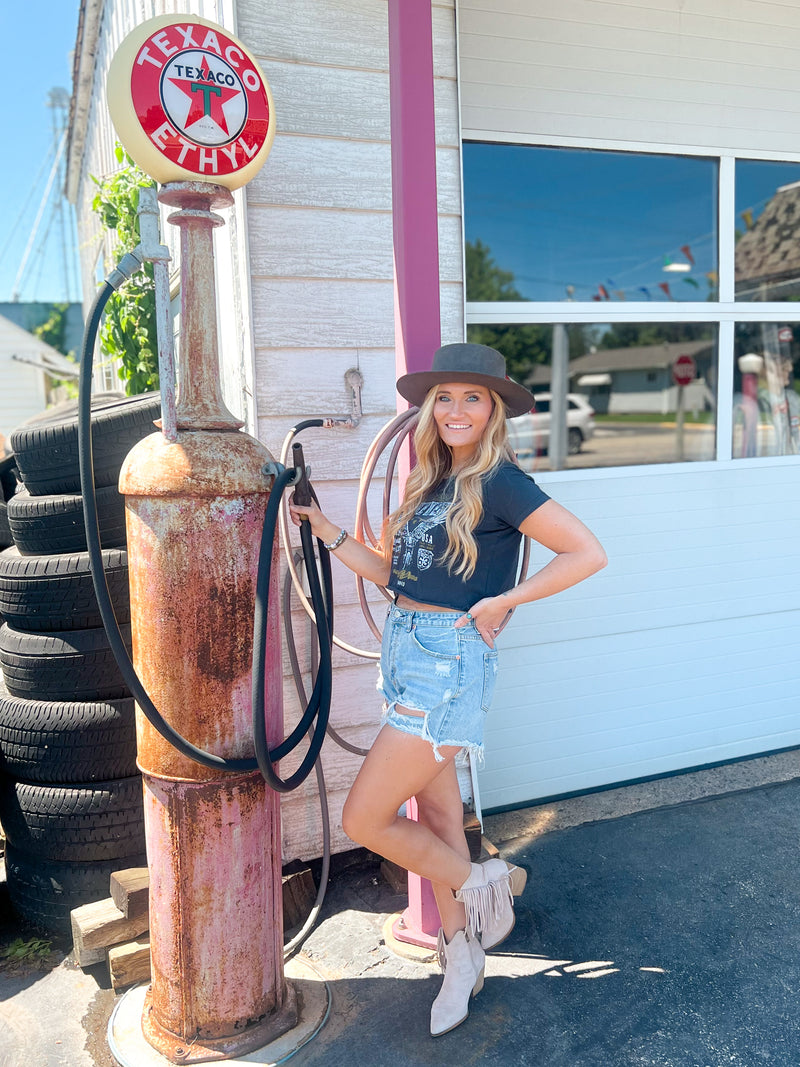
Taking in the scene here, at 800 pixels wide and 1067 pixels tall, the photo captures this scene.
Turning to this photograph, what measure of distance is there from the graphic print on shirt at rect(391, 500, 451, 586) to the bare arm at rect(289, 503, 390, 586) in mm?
117

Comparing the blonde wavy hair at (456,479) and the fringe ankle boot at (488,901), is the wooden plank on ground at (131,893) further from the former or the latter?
the blonde wavy hair at (456,479)

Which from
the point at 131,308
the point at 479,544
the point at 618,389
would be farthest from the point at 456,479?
the point at 618,389

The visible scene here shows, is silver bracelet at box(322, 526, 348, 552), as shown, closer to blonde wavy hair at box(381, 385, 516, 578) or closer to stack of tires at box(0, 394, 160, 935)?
blonde wavy hair at box(381, 385, 516, 578)

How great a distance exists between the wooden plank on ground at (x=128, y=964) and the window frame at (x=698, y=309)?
219 cm

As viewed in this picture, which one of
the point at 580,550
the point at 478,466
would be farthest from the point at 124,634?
the point at 580,550

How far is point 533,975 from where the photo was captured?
240 centimetres

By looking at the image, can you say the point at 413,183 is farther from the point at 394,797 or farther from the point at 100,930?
the point at 100,930

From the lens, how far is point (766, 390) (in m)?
4.16

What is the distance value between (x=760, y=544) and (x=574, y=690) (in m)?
1.12

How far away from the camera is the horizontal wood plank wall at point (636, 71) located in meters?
3.15

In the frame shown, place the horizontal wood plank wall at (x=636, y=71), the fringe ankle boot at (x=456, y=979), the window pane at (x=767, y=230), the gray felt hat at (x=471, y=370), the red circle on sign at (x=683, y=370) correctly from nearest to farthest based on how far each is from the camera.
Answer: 1. the gray felt hat at (x=471, y=370)
2. the fringe ankle boot at (x=456, y=979)
3. the horizontal wood plank wall at (x=636, y=71)
4. the window pane at (x=767, y=230)
5. the red circle on sign at (x=683, y=370)

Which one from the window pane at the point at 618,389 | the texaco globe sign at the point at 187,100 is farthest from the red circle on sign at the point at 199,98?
the window pane at the point at 618,389

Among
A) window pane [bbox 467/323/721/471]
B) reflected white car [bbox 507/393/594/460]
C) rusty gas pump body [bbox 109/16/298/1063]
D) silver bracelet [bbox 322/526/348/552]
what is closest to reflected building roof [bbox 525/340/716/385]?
window pane [bbox 467/323/721/471]

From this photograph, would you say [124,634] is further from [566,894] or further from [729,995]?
[729,995]
